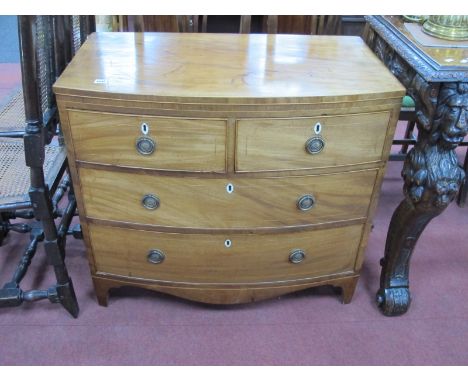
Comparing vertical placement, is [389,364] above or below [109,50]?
below

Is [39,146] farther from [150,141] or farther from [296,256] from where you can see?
[296,256]

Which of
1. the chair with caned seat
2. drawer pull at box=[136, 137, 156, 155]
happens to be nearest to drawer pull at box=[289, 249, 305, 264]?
drawer pull at box=[136, 137, 156, 155]

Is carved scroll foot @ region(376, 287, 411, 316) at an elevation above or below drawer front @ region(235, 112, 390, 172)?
below

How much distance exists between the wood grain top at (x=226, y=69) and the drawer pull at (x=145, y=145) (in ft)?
0.40

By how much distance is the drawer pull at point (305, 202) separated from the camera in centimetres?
143

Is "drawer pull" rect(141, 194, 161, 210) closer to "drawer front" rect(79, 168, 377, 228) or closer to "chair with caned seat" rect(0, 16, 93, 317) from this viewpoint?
"drawer front" rect(79, 168, 377, 228)

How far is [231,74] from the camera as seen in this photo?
1.34 m

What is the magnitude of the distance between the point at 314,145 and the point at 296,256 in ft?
1.41

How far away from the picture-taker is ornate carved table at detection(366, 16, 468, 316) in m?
1.25

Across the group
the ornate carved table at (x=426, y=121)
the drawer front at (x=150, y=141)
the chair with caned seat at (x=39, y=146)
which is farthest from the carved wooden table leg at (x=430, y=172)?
the chair with caned seat at (x=39, y=146)

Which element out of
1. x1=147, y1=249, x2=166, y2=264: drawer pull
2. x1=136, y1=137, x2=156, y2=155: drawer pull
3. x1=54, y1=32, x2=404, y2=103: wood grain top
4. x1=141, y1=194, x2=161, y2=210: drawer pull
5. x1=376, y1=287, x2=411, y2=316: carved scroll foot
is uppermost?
x1=54, y1=32, x2=404, y2=103: wood grain top

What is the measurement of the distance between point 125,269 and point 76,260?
45 centimetres
